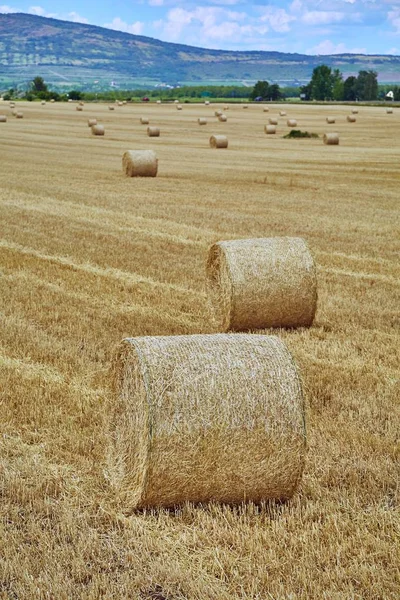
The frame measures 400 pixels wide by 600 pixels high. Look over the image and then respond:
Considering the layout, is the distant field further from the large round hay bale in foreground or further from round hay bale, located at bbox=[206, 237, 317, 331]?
round hay bale, located at bbox=[206, 237, 317, 331]

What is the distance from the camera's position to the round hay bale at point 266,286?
10102 mm

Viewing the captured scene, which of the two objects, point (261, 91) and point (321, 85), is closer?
point (261, 91)

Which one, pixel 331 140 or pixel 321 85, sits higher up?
pixel 321 85

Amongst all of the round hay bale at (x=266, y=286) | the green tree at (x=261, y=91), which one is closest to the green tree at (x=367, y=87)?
the green tree at (x=261, y=91)

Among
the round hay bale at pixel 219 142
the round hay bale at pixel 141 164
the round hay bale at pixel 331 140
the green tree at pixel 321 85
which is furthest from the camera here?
the green tree at pixel 321 85

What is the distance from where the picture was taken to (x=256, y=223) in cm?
1816

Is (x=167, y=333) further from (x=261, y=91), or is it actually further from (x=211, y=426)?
(x=261, y=91)

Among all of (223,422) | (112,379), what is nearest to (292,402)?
(223,422)

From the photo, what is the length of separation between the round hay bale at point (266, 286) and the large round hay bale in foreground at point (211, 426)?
13.7ft

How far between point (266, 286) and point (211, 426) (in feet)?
15.7

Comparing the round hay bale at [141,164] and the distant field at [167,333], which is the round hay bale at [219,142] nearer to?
the round hay bale at [141,164]

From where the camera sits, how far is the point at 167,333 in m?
9.86

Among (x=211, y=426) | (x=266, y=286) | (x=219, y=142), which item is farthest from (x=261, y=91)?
(x=211, y=426)

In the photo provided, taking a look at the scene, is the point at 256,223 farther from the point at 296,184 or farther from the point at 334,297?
the point at 296,184
